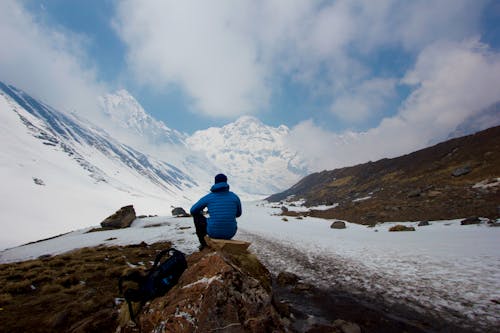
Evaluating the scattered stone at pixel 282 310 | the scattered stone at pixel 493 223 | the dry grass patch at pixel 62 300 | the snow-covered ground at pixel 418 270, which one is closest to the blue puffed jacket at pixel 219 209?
the scattered stone at pixel 282 310

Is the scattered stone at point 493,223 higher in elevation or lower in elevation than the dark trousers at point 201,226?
lower

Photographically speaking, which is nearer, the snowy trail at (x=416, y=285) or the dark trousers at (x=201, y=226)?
the snowy trail at (x=416, y=285)

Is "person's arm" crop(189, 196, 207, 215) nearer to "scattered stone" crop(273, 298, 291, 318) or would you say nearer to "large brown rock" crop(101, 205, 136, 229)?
"scattered stone" crop(273, 298, 291, 318)

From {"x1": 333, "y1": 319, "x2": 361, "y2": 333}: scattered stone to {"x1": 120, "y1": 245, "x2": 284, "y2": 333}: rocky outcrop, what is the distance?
2421 mm

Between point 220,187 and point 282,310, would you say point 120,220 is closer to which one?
point 220,187

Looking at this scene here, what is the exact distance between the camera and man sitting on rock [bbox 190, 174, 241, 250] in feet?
27.6

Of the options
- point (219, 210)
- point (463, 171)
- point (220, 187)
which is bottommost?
point (219, 210)

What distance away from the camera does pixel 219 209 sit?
332 inches

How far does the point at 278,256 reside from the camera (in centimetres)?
1600

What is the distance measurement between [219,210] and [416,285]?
740 centimetres

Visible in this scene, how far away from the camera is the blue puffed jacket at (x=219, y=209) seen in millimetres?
8391

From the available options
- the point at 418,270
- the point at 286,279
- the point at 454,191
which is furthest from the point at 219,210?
the point at 454,191

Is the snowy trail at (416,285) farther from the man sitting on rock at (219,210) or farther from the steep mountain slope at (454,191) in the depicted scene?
the steep mountain slope at (454,191)

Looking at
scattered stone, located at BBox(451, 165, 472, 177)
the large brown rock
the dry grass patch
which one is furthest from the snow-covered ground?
scattered stone, located at BBox(451, 165, 472, 177)
